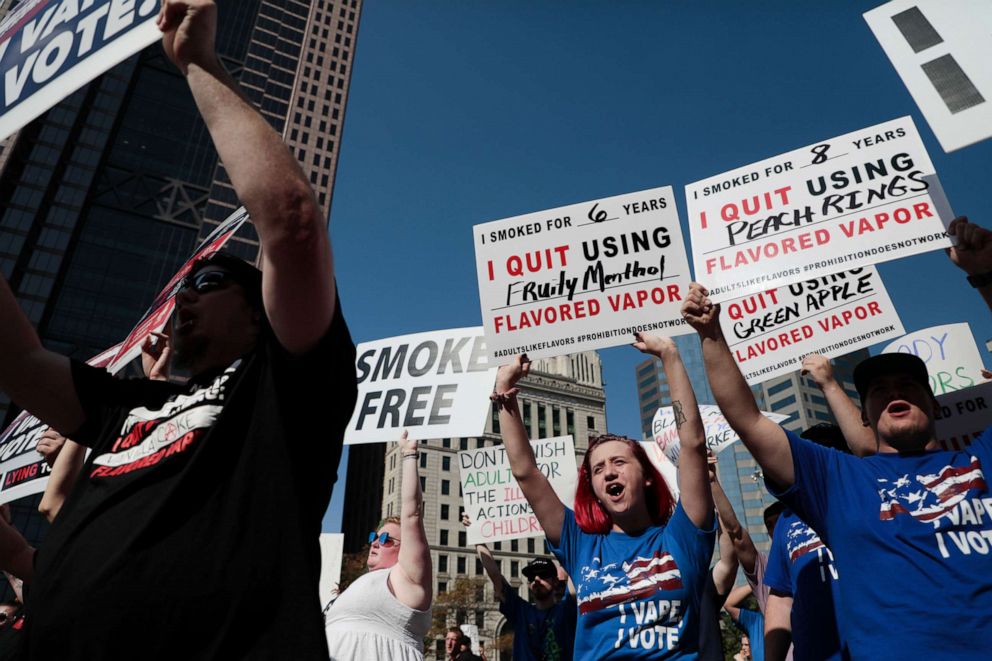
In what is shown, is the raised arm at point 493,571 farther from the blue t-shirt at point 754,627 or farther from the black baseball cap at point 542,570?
the blue t-shirt at point 754,627

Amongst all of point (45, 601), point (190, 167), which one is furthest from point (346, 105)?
point (45, 601)

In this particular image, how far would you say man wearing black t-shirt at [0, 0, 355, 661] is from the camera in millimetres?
1239

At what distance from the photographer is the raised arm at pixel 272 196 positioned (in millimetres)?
1269

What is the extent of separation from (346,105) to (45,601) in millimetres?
106256

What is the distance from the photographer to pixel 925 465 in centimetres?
274

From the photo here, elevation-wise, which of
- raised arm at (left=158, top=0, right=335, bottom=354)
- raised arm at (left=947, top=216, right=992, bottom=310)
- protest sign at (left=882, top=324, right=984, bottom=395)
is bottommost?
raised arm at (left=158, top=0, right=335, bottom=354)

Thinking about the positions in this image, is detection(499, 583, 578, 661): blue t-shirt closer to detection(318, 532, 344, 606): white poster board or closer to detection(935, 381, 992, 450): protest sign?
detection(935, 381, 992, 450): protest sign

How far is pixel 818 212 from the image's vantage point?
4402mm

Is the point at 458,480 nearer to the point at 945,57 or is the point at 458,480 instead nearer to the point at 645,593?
the point at 645,593

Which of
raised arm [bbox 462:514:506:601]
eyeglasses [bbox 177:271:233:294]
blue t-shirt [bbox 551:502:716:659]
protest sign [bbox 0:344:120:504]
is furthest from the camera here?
protest sign [bbox 0:344:120:504]

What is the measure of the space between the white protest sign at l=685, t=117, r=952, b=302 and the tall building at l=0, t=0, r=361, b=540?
67.1 meters

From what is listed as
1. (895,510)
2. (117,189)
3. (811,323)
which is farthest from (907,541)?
(117,189)

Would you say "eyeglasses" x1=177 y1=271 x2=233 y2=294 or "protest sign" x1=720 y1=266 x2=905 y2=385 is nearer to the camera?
"eyeglasses" x1=177 y1=271 x2=233 y2=294

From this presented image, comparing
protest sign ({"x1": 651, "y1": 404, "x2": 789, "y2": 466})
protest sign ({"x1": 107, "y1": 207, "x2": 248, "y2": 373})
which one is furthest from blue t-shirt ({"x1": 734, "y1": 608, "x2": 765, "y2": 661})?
protest sign ({"x1": 107, "y1": 207, "x2": 248, "y2": 373})
